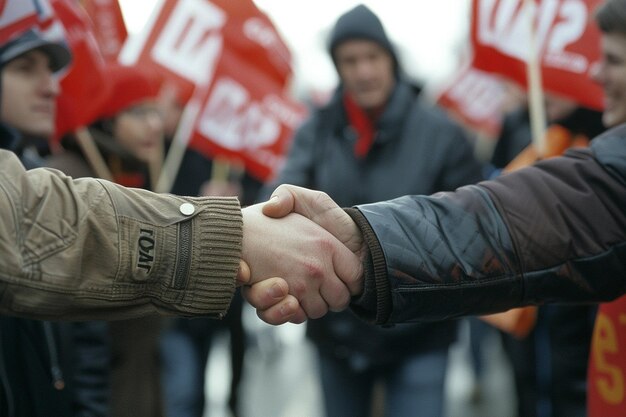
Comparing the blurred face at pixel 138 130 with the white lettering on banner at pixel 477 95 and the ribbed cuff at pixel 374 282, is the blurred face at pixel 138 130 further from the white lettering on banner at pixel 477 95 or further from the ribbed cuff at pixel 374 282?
the white lettering on banner at pixel 477 95

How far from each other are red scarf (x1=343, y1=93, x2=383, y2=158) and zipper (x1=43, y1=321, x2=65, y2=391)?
2077 mm

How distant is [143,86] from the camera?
5.32 m

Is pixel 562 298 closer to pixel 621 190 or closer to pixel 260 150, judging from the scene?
pixel 621 190

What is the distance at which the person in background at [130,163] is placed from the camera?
3.62 m

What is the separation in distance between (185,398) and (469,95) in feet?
19.7

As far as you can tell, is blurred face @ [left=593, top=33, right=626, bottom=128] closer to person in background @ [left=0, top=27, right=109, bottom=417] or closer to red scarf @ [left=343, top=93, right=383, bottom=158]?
red scarf @ [left=343, top=93, right=383, bottom=158]

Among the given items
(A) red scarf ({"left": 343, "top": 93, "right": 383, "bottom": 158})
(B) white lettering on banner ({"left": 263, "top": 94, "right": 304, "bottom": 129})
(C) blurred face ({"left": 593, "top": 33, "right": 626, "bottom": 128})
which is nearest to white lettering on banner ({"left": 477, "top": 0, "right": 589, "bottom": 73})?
(A) red scarf ({"left": 343, "top": 93, "right": 383, "bottom": 158})

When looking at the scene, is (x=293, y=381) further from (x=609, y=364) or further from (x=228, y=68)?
(x=609, y=364)

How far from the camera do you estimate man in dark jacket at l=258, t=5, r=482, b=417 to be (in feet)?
13.8

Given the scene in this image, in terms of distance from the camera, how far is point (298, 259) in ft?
8.34

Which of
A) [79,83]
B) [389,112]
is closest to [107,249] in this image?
[79,83]

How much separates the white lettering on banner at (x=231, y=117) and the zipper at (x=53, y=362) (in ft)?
12.6

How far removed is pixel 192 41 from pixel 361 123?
196 centimetres

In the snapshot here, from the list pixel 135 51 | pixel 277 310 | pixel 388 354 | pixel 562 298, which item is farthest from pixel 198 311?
pixel 135 51
